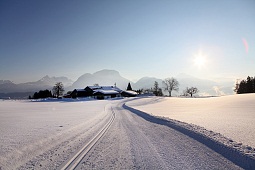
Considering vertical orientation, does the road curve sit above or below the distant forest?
below

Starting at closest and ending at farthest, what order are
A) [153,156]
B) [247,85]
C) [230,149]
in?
1. [153,156]
2. [230,149]
3. [247,85]

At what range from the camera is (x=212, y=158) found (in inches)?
199

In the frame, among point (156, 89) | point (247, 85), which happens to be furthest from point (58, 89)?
point (247, 85)

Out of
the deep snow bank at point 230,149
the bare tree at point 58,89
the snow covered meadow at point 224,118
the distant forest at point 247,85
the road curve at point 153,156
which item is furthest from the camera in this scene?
the bare tree at point 58,89

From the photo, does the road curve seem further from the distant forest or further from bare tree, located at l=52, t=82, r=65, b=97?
bare tree, located at l=52, t=82, r=65, b=97

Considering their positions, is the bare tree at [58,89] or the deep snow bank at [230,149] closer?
the deep snow bank at [230,149]

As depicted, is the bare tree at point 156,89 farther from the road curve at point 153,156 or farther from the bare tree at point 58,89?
the road curve at point 153,156

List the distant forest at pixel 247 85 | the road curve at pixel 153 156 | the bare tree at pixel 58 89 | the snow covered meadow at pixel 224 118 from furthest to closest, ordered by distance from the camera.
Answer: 1. the bare tree at pixel 58 89
2. the distant forest at pixel 247 85
3. the snow covered meadow at pixel 224 118
4. the road curve at pixel 153 156

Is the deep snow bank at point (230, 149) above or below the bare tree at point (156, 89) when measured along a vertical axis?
below

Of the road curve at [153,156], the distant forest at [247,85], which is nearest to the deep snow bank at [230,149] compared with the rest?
the road curve at [153,156]

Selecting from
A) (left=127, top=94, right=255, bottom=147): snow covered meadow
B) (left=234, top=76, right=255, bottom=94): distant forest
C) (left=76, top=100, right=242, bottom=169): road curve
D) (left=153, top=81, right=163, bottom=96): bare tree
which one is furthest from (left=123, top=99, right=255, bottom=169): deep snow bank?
(left=153, top=81, right=163, bottom=96): bare tree

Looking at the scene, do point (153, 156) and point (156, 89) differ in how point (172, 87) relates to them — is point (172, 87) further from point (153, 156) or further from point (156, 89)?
point (153, 156)

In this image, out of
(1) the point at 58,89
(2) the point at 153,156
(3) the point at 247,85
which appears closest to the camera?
(2) the point at 153,156

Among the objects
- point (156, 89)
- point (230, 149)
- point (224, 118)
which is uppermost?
point (156, 89)
